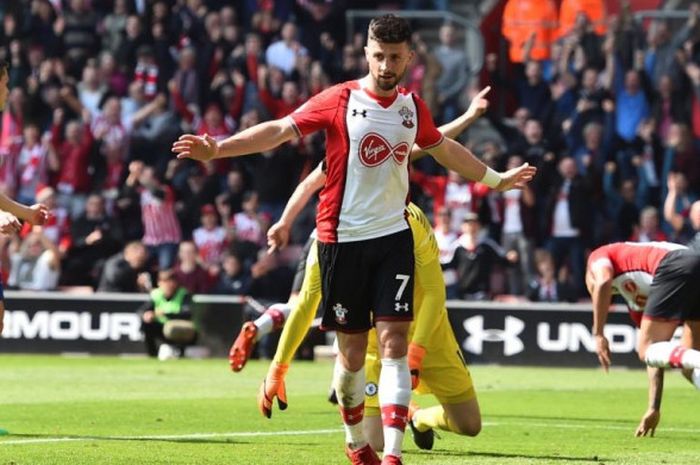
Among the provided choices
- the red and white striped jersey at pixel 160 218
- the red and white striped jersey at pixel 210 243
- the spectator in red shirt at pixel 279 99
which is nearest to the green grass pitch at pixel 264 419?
the red and white striped jersey at pixel 210 243

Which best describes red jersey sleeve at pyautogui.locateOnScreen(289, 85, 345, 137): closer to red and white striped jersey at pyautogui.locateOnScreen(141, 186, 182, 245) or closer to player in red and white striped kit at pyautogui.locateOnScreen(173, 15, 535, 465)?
player in red and white striped kit at pyautogui.locateOnScreen(173, 15, 535, 465)

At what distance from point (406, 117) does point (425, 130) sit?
0.20 m

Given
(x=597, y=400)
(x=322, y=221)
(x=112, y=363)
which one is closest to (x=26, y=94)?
(x=112, y=363)

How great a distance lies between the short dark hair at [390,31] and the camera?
908 cm

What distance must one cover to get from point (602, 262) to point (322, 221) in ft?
11.3

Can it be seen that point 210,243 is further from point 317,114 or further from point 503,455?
point 317,114

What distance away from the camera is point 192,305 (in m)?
23.3

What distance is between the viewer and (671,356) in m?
10.3

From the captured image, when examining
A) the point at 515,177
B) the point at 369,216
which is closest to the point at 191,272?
the point at 515,177

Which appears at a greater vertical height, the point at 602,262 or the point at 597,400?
the point at 602,262

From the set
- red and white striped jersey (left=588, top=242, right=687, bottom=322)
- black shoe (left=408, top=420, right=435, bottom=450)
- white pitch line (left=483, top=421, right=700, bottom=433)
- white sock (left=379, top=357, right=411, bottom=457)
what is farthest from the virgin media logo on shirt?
white pitch line (left=483, top=421, right=700, bottom=433)

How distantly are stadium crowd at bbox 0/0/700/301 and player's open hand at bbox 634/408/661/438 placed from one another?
1003 centimetres

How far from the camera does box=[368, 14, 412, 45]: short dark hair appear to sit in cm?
908

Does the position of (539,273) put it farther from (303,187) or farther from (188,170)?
(303,187)
